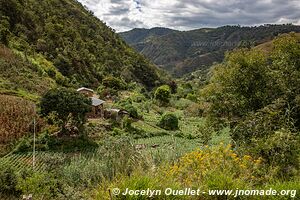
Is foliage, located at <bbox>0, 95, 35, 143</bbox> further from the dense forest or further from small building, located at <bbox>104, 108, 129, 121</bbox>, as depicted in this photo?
small building, located at <bbox>104, 108, 129, 121</bbox>

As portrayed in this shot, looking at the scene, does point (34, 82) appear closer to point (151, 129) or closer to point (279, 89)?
point (151, 129)

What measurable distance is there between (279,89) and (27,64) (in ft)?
112

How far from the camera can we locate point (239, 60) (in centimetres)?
1698

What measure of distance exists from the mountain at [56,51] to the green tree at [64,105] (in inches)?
256

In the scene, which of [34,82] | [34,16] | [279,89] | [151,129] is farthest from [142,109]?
[279,89]

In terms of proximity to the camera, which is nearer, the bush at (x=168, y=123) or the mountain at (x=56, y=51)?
the mountain at (x=56, y=51)

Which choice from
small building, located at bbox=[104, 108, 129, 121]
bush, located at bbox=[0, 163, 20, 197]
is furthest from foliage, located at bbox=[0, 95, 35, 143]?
bush, located at bbox=[0, 163, 20, 197]

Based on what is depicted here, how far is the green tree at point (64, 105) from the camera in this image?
26344 millimetres

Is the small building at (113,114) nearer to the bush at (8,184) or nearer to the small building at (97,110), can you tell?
the small building at (97,110)

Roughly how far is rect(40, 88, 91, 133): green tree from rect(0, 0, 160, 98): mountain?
21.3ft

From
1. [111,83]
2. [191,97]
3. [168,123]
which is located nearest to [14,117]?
[168,123]

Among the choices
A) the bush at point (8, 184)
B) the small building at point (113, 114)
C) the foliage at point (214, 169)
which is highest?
the foliage at point (214, 169)

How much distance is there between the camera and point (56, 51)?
5662 centimetres

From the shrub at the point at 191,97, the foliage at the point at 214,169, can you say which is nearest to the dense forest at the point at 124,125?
the foliage at the point at 214,169
